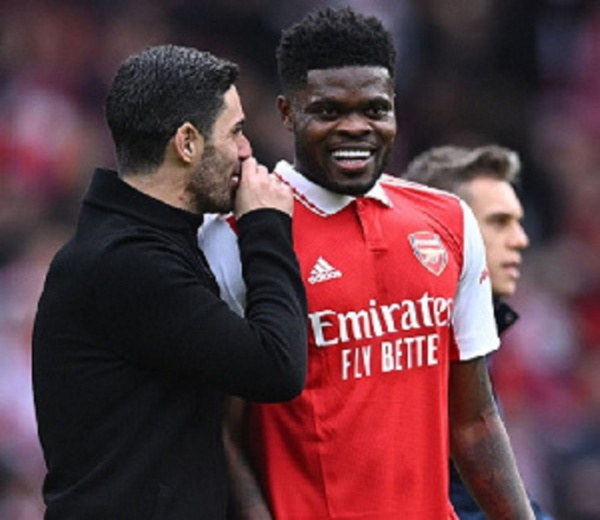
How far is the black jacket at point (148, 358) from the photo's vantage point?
387cm

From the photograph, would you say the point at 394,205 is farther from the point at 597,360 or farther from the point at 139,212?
the point at 597,360

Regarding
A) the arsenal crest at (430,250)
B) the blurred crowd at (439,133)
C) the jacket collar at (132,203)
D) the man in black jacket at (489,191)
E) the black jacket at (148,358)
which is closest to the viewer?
the black jacket at (148,358)

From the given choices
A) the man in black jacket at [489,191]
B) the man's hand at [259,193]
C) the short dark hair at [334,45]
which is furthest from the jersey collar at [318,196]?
the man in black jacket at [489,191]

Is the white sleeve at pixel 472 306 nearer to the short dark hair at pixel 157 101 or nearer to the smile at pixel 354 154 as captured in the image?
the smile at pixel 354 154

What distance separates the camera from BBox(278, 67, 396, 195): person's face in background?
4.16m

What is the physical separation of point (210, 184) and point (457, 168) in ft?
6.41

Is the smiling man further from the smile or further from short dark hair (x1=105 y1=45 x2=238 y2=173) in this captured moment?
short dark hair (x1=105 y1=45 x2=238 y2=173)

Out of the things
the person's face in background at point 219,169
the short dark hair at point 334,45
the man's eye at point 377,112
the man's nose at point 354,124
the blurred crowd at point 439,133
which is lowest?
the blurred crowd at point 439,133

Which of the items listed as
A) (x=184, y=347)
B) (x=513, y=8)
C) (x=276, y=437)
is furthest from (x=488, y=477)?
(x=513, y=8)

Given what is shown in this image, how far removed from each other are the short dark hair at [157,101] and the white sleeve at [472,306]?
80cm

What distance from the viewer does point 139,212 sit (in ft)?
13.2

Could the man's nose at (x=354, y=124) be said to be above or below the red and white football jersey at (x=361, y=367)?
above

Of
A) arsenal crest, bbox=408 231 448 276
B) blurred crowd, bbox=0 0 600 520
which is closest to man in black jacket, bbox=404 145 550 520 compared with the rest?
arsenal crest, bbox=408 231 448 276

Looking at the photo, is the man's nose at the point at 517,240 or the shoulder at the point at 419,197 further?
the man's nose at the point at 517,240
